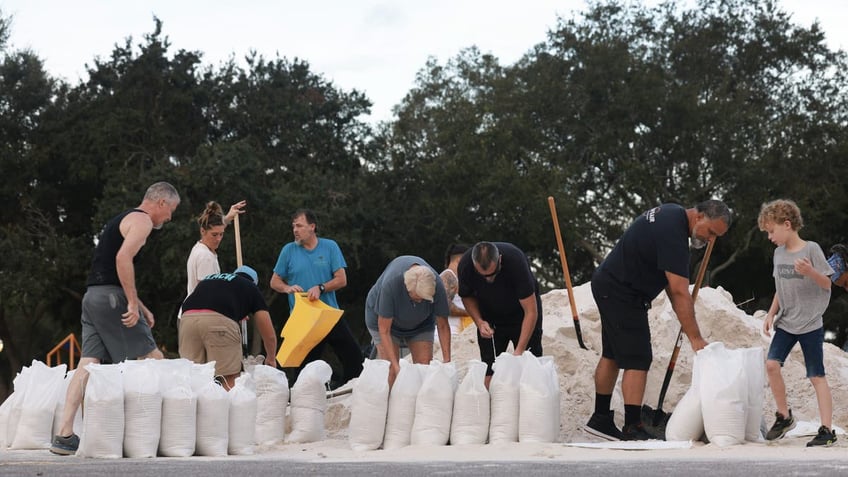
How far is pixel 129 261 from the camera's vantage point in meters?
6.85

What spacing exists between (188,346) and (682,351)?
4.45 m

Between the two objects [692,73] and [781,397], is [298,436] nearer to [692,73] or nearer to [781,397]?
[781,397]

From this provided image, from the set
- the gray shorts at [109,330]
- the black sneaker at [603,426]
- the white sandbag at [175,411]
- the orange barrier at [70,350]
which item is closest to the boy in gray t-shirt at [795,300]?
the black sneaker at [603,426]

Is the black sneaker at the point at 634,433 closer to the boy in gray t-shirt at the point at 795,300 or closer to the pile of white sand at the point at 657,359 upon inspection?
the boy in gray t-shirt at the point at 795,300

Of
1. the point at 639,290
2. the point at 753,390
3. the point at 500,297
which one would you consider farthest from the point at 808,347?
the point at 500,297

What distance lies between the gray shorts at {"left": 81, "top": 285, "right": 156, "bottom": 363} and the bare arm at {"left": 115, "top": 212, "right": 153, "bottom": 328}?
69mm

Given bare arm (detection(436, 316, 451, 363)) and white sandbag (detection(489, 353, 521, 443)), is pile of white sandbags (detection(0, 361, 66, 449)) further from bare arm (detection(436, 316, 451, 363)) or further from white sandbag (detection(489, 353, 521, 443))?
white sandbag (detection(489, 353, 521, 443))

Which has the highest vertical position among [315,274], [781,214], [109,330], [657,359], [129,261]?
[781,214]

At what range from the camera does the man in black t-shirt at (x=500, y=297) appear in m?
7.66

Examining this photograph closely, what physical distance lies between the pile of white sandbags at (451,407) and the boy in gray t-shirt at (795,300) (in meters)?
1.42

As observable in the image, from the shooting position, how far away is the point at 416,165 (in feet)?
92.3

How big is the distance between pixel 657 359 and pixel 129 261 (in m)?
4.67

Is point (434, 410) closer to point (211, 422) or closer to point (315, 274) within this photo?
point (211, 422)

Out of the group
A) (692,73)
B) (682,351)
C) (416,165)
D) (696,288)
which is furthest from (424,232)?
(696,288)
